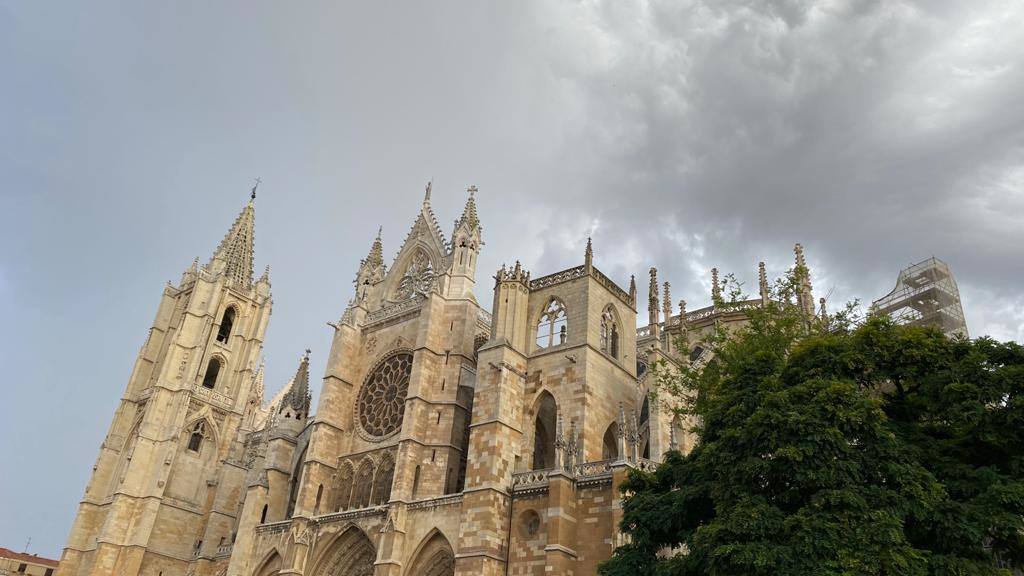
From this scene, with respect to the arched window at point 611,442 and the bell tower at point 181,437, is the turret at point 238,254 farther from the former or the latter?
the arched window at point 611,442

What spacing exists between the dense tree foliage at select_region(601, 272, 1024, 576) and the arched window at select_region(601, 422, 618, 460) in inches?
383

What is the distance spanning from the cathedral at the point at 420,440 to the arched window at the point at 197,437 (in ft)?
0.33

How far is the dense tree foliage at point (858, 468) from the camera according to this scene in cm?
1177

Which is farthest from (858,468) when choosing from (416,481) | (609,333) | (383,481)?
(383,481)

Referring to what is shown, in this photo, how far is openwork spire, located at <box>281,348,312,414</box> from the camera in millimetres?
33188

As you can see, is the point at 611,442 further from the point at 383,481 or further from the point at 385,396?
the point at 385,396

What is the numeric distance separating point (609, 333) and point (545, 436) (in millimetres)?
4128

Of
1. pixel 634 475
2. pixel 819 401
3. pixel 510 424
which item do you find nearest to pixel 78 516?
pixel 510 424

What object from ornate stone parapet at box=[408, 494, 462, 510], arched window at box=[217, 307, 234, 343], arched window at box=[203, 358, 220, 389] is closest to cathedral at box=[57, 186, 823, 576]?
ornate stone parapet at box=[408, 494, 462, 510]

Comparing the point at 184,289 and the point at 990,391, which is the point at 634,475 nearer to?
the point at 990,391

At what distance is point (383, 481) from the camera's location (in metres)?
27.7

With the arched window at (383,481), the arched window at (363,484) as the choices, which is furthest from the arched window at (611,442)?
the arched window at (363,484)

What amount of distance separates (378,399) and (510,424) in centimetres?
761

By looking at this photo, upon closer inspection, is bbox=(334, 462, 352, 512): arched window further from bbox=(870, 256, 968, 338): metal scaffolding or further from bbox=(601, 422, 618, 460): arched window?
bbox=(870, 256, 968, 338): metal scaffolding
